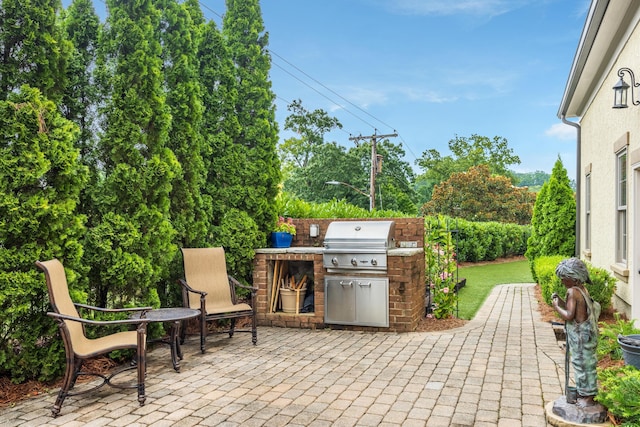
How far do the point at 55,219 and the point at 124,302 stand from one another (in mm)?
1256

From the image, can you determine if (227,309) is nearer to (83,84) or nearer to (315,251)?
(315,251)

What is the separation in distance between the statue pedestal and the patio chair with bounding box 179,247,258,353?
3.30m

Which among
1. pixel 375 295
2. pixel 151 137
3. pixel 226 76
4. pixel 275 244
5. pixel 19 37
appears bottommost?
pixel 375 295

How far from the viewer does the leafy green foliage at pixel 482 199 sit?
29.1 m

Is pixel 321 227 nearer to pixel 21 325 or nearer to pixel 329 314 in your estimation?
pixel 329 314

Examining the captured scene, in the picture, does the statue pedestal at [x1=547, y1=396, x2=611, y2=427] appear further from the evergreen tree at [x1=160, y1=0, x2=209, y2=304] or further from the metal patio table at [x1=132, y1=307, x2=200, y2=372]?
the evergreen tree at [x1=160, y1=0, x2=209, y2=304]

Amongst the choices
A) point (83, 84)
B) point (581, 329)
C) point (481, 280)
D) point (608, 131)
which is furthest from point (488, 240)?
point (83, 84)

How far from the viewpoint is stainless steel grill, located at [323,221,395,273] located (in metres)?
6.28

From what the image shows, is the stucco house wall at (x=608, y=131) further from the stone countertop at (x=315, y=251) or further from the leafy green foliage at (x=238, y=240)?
the leafy green foliage at (x=238, y=240)

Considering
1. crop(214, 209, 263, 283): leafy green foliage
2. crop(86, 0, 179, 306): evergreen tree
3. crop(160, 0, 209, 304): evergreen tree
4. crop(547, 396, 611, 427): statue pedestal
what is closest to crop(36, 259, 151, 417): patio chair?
crop(86, 0, 179, 306): evergreen tree

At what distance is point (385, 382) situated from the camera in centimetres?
425

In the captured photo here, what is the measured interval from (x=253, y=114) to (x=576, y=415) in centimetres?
557

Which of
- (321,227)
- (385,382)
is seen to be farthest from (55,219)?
(321,227)

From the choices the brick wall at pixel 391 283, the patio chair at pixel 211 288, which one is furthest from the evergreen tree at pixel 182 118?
the brick wall at pixel 391 283
